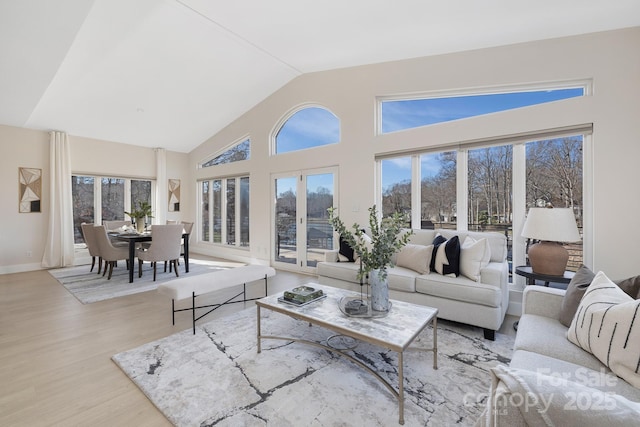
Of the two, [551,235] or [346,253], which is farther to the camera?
[346,253]

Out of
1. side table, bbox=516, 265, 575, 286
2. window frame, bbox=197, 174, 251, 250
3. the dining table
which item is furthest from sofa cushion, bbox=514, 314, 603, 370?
window frame, bbox=197, 174, 251, 250

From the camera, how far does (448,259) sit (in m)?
3.02

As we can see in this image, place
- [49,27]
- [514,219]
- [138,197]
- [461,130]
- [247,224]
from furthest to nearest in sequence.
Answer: [138,197], [247,224], [461,130], [514,219], [49,27]

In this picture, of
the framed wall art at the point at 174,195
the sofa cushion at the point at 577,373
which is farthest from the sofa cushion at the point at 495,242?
the framed wall art at the point at 174,195

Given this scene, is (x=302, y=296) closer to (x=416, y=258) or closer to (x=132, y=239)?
(x=416, y=258)

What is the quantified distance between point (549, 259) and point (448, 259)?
2.95 ft

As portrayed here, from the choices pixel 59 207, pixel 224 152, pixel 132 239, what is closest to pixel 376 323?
pixel 132 239

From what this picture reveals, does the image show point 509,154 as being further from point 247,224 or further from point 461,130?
point 247,224

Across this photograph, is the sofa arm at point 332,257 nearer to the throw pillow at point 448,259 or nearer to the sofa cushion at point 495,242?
the throw pillow at point 448,259

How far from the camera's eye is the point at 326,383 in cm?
195

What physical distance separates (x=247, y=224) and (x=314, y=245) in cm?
205

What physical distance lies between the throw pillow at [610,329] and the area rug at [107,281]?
4828 mm

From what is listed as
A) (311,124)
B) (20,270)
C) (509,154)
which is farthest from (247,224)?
(509,154)

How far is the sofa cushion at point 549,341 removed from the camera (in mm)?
1431
